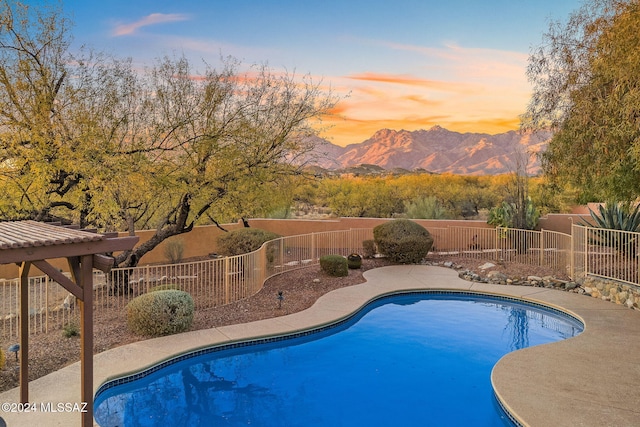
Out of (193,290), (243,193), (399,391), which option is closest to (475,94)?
(243,193)

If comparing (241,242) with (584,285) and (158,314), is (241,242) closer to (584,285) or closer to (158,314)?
(158,314)

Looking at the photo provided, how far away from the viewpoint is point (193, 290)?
1202 centimetres

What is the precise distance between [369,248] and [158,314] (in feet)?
32.4

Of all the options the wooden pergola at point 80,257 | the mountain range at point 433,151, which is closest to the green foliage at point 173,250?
the wooden pergola at point 80,257

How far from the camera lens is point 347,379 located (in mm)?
7035

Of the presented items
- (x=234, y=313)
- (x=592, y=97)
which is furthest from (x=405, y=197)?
(x=234, y=313)

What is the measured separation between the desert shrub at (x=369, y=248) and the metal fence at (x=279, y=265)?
121 centimetres

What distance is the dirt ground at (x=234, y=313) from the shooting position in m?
7.02

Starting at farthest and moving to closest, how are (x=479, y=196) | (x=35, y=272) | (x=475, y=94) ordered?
(x=479, y=196) → (x=475, y=94) → (x=35, y=272)

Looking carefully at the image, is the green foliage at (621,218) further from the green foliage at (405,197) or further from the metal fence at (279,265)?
the green foliage at (405,197)

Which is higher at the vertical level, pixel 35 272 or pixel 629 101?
pixel 629 101

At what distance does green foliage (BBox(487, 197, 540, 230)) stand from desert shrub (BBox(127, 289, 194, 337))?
45.1ft

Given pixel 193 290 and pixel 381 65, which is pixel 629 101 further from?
pixel 381 65

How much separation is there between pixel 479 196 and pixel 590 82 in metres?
21.3
